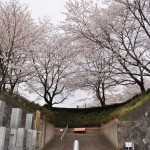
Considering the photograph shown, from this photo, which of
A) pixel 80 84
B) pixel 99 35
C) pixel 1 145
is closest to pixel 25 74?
pixel 80 84

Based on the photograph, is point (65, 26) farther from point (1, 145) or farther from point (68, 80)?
point (1, 145)

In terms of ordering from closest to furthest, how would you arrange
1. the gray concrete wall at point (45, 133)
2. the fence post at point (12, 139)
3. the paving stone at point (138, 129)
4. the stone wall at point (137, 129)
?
the fence post at point (12, 139), the stone wall at point (137, 129), the paving stone at point (138, 129), the gray concrete wall at point (45, 133)

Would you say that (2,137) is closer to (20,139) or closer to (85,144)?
(20,139)

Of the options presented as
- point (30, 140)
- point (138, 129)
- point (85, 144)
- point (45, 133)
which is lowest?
point (85, 144)

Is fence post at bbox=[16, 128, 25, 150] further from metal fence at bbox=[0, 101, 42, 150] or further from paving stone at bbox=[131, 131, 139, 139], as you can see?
paving stone at bbox=[131, 131, 139, 139]

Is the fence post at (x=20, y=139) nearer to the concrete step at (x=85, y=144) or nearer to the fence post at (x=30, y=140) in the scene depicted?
the fence post at (x=30, y=140)

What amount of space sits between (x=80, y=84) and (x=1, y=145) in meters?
18.2

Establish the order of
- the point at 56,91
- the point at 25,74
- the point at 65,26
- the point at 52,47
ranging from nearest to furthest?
the point at 65,26, the point at 25,74, the point at 52,47, the point at 56,91

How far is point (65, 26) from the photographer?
1312 cm

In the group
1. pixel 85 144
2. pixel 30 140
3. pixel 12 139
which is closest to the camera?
pixel 12 139

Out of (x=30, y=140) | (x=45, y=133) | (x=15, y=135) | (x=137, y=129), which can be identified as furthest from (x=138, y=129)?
(x=15, y=135)

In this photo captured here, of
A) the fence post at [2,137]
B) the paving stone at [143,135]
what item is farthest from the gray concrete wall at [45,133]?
the fence post at [2,137]

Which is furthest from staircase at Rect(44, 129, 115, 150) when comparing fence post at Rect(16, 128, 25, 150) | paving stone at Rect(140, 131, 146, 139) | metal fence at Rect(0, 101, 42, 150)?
fence post at Rect(16, 128, 25, 150)

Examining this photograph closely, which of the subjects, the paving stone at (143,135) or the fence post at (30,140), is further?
the paving stone at (143,135)
